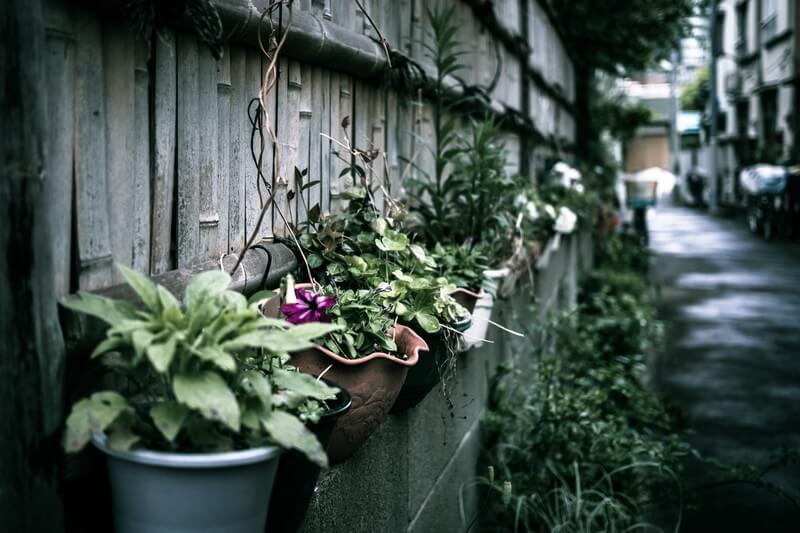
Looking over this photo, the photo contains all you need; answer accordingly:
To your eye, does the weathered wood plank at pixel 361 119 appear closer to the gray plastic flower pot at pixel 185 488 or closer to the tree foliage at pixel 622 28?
the gray plastic flower pot at pixel 185 488

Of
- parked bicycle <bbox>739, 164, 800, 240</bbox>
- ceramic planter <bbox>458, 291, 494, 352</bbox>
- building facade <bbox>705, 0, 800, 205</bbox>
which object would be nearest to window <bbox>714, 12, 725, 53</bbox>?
building facade <bbox>705, 0, 800, 205</bbox>

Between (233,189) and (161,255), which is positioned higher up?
(233,189)

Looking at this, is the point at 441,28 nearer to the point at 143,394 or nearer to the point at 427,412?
the point at 427,412

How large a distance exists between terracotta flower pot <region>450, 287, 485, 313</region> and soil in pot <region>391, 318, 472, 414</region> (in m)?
0.21

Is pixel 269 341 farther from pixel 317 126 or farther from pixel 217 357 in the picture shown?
pixel 317 126

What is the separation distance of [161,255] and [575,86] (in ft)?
40.7

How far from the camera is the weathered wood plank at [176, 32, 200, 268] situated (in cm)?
194

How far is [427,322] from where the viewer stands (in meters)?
2.38

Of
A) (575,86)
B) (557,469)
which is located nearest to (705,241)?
(575,86)

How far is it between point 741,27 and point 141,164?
98.9ft

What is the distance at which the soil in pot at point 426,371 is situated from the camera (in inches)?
98.4

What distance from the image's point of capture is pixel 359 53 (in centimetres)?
287

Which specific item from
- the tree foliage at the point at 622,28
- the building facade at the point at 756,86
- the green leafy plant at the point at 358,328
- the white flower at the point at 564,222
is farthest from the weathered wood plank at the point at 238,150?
the building facade at the point at 756,86

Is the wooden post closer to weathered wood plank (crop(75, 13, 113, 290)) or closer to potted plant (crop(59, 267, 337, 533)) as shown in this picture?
potted plant (crop(59, 267, 337, 533))
